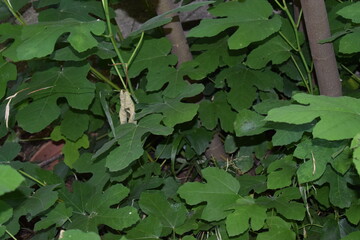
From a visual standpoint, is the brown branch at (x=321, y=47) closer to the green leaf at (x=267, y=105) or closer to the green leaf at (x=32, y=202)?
the green leaf at (x=267, y=105)

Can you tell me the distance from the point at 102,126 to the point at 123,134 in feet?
2.07

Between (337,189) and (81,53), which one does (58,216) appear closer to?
(81,53)

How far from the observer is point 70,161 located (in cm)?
229

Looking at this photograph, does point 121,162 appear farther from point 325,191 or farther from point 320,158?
point 325,191

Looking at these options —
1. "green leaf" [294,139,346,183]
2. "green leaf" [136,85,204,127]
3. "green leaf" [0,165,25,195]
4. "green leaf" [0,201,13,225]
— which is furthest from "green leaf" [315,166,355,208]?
"green leaf" [0,165,25,195]

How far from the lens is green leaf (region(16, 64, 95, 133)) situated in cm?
199

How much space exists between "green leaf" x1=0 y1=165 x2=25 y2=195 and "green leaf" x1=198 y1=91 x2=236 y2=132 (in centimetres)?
120

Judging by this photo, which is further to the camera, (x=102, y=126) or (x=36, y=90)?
(x=102, y=126)

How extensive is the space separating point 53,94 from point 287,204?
883 millimetres

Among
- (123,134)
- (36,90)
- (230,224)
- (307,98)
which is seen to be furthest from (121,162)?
(307,98)

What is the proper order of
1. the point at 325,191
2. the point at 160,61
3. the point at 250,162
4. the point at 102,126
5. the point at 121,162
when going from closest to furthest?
1. the point at 121,162
2. the point at 325,191
3. the point at 160,61
4. the point at 250,162
5. the point at 102,126

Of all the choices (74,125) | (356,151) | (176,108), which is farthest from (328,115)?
(74,125)

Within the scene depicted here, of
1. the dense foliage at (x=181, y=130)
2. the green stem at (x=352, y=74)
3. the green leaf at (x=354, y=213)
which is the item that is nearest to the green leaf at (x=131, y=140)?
the dense foliage at (x=181, y=130)

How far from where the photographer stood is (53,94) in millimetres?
2021
